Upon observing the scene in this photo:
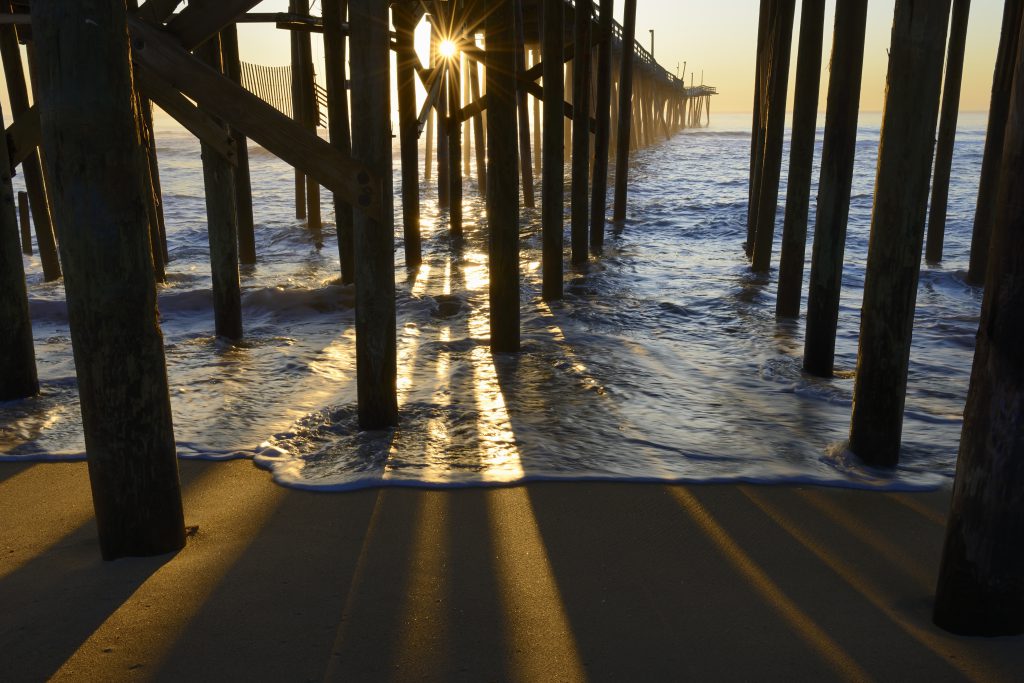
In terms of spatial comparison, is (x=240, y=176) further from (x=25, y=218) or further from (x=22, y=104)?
(x=25, y=218)

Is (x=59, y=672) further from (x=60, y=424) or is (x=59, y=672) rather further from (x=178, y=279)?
(x=178, y=279)

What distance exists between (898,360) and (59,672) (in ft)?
10.2

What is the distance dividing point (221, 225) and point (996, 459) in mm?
4608

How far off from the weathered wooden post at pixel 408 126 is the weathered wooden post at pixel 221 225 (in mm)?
2720

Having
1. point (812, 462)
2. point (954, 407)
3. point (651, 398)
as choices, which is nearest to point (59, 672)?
point (812, 462)

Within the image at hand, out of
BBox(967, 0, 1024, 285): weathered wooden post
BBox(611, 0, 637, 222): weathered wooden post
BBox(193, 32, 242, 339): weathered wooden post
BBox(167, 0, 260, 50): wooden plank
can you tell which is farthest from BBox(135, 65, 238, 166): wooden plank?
BBox(611, 0, 637, 222): weathered wooden post

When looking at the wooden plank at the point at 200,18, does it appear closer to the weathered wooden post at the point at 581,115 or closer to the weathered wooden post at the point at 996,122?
the weathered wooden post at the point at 581,115

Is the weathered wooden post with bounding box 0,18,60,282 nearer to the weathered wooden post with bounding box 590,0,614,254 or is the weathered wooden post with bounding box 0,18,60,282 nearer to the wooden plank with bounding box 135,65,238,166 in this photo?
the wooden plank with bounding box 135,65,238,166

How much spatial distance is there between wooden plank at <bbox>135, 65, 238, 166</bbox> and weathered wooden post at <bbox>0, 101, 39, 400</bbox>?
28.7 inches

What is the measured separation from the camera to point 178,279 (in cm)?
852

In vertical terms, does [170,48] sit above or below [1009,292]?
above

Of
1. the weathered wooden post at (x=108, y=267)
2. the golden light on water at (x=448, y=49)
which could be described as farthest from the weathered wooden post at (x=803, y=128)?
the weathered wooden post at (x=108, y=267)

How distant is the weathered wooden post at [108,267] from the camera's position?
7.24ft

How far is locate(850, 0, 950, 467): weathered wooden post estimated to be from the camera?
126 inches
